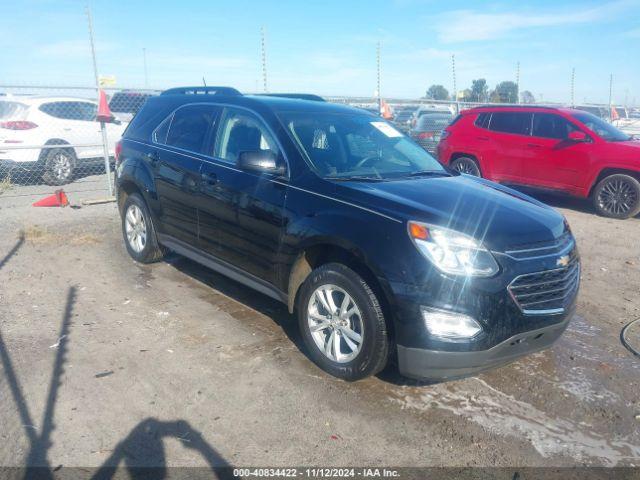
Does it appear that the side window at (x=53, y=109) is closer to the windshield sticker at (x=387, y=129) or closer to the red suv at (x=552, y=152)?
the red suv at (x=552, y=152)

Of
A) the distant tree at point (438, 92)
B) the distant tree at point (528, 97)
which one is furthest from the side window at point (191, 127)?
the distant tree at point (438, 92)

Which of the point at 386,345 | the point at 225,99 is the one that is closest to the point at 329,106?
the point at 225,99

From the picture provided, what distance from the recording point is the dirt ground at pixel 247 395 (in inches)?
114

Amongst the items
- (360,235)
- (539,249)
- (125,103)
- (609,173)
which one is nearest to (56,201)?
(125,103)

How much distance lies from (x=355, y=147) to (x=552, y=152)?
6238 mm

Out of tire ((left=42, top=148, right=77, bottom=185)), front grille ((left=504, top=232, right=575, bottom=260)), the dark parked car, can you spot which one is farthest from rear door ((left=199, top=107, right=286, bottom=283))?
the dark parked car

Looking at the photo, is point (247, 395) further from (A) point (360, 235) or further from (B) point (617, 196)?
(B) point (617, 196)

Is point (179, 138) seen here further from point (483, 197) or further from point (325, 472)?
point (325, 472)

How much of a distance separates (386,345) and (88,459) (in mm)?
1756

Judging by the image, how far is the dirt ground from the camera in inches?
114

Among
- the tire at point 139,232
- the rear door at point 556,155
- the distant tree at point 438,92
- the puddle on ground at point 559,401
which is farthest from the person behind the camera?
the distant tree at point 438,92

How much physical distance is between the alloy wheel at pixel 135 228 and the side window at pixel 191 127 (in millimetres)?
1033

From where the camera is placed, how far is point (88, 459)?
2766 millimetres

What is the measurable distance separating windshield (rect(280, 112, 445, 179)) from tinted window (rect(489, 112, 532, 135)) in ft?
18.6
